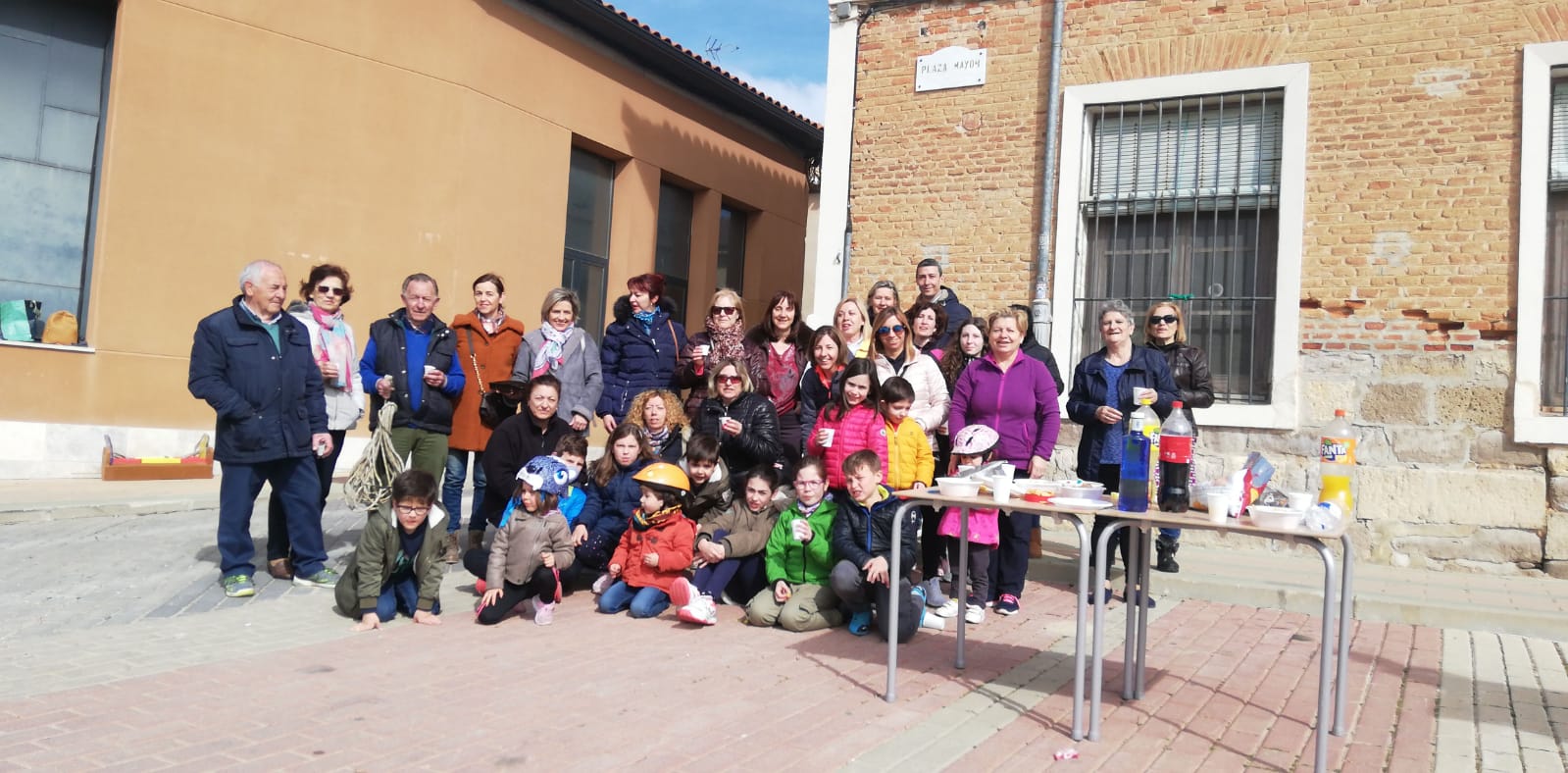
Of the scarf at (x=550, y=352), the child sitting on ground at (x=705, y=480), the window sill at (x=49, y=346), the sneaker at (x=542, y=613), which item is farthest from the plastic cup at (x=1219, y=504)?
the window sill at (x=49, y=346)

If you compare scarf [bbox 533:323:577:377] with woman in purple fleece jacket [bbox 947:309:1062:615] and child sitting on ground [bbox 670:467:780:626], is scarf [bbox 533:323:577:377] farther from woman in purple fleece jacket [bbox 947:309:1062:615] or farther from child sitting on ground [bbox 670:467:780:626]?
woman in purple fleece jacket [bbox 947:309:1062:615]

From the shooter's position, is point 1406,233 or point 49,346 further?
point 49,346

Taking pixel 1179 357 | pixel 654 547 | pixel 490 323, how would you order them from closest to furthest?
pixel 654 547 < pixel 1179 357 < pixel 490 323

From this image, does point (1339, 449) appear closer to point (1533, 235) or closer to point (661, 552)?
point (661, 552)

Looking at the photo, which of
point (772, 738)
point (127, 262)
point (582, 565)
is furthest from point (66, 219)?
point (772, 738)

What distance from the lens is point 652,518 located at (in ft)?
21.8

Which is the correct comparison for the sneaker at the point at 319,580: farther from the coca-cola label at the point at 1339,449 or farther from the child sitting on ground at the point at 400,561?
the coca-cola label at the point at 1339,449

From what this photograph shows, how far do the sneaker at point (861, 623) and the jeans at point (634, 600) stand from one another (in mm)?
1101

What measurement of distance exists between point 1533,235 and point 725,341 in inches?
228

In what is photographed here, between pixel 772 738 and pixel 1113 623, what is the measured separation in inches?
118

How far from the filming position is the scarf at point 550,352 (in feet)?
25.2

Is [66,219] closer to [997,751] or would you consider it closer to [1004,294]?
[1004,294]

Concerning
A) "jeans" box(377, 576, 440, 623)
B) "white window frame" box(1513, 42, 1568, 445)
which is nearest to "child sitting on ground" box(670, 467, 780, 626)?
"jeans" box(377, 576, 440, 623)

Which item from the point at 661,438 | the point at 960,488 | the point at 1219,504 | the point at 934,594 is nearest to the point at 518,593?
the point at 661,438
